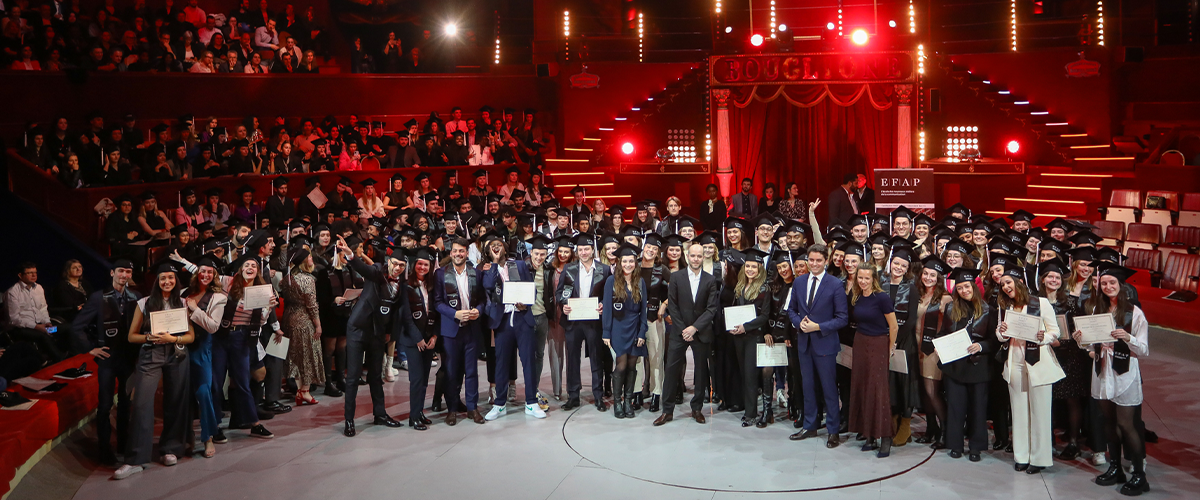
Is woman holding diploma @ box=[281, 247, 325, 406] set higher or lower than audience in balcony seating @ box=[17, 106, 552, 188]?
lower

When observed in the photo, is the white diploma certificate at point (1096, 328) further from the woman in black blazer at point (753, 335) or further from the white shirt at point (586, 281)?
the white shirt at point (586, 281)

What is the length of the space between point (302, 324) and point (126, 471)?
2.18m

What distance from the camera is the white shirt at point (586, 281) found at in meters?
8.38

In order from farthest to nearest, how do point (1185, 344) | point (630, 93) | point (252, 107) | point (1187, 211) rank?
point (630, 93)
point (252, 107)
point (1187, 211)
point (1185, 344)

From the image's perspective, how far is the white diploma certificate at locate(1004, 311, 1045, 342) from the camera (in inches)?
256

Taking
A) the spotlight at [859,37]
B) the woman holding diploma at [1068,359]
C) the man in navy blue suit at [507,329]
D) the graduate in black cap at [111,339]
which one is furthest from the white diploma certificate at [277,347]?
the spotlight at [859,37]

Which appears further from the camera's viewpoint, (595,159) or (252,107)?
(595,159)

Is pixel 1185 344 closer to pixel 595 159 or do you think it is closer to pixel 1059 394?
pixel 1059 394

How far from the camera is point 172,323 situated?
6.91 meters

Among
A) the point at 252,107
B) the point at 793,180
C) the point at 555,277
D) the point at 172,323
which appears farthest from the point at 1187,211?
the point at 252,107

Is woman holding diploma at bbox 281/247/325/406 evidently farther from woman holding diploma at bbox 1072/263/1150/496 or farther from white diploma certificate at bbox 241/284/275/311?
woman holding diploma at bbox 1072/263/1150/496

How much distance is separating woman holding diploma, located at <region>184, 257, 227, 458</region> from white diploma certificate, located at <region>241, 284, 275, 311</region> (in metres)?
0.28

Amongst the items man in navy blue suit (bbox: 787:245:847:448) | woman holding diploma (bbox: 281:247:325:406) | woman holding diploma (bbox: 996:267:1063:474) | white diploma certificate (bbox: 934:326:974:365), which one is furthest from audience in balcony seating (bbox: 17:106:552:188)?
woman holding diploma (bbox: 996:267:1063:474)

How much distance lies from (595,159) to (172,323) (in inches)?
487
